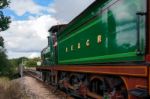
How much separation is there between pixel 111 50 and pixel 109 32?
0.52 m

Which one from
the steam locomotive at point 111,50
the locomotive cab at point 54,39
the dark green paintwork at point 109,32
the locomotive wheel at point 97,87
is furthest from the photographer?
the locomotive cab at point 54,39

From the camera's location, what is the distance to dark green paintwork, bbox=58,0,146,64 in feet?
30.6

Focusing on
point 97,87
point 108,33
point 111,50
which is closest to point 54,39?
point 97,87

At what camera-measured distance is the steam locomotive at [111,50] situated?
883 centimetres

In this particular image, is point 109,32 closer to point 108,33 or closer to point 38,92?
point 108,33

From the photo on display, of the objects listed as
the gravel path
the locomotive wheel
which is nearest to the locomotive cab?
the gravel path

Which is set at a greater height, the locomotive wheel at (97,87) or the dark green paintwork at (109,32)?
the dark green paintwork at (109,32)

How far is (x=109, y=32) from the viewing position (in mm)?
11172

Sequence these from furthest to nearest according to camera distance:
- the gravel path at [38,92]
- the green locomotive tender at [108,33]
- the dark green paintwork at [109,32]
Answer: the gravel path at [38,92]
the dark green paintwork at [109,32]
the green locomotive tender at [108,33]

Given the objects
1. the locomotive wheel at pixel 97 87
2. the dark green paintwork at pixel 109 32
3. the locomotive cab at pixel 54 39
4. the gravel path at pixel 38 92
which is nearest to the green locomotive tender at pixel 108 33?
the dark green paintwork at pixel 109 32

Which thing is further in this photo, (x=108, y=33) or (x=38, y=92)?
(x=38, y=92)

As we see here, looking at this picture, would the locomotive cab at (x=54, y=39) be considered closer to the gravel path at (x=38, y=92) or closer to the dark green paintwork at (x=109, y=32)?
the gravel path at (x=38, y=92)

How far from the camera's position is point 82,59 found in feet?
47.1

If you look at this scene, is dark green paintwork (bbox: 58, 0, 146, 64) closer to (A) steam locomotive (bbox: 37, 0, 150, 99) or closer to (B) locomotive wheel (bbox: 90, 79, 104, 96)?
(A) steam locomotive (bbox: 37, 0, 150, 99)
